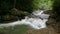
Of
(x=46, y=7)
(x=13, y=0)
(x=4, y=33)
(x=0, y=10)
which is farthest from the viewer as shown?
(x=46, y=7)

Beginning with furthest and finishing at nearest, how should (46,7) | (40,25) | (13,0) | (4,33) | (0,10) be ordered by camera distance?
1. (46,7)
2. (13,0)
3. (0,10)
4. (40,25)
5. (4,33)

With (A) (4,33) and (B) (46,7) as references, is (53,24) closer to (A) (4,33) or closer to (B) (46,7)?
(A) (4,33)

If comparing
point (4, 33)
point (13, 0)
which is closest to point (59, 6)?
point (4, 33)

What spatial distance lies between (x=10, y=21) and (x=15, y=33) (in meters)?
4.31

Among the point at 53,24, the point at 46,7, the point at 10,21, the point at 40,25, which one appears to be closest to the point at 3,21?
the point at 10,21

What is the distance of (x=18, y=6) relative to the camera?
810 inches

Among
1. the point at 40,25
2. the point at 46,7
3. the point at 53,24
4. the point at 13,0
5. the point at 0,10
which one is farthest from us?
the point at 46,7

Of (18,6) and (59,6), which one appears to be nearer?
(59,6)

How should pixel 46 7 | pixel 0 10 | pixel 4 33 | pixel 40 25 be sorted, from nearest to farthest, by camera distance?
pixel 4 33, pixel 40 25, pixel 0 10, pixel 46 7

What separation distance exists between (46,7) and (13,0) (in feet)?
30.7

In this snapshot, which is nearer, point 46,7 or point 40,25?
point 40,25

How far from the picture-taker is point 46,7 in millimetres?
27250

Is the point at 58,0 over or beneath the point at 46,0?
over

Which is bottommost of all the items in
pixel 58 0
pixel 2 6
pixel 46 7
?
pixel 46 7
